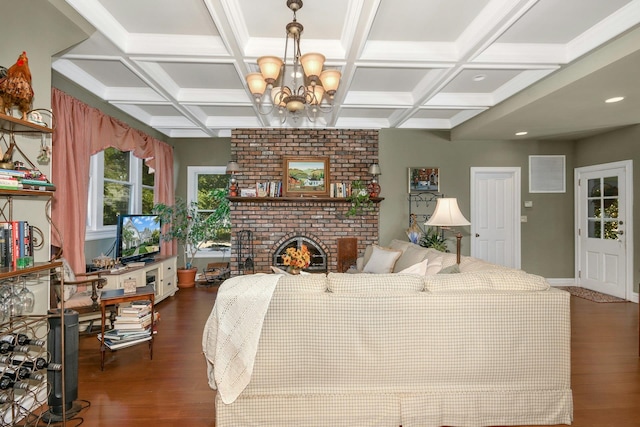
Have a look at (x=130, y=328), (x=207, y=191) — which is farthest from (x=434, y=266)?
(x=207, y=191)

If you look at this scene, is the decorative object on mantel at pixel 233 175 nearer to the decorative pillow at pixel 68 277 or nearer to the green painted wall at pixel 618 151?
the decorative pillow at pixel 68 277

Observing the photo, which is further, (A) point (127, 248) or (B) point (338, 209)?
(B) point (338, 209)

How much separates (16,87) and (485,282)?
2818 millimetres

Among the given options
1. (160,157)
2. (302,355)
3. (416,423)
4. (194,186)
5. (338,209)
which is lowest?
(416,423)

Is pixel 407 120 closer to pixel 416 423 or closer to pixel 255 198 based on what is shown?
pixel 255 198

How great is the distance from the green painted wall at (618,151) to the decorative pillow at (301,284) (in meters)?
4.99

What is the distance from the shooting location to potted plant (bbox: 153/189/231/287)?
18.0 ft

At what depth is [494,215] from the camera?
228 inches

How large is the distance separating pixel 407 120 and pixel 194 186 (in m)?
3.80

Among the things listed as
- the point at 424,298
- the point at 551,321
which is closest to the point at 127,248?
the point at 424,298

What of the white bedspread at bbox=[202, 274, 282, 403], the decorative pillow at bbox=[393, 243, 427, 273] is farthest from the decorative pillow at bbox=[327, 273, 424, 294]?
the decorative pillow at bbox=[393, 243, 427, 273]

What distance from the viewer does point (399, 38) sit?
3004 millimetres

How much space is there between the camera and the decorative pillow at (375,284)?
2.02 m

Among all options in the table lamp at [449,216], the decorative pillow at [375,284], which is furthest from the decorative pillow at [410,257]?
the decorative pillow at [375,284]
